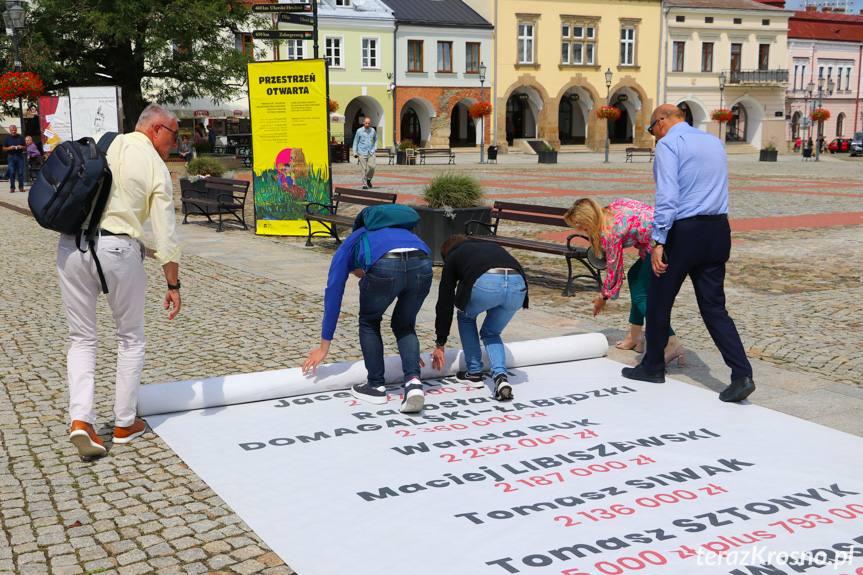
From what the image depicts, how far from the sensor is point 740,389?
5129mm

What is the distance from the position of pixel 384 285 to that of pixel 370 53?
4493 centimetres

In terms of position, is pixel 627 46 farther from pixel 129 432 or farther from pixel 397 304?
pixel 129 432

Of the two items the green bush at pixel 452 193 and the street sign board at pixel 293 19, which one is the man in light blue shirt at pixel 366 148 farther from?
the green bush at pixel 452 193

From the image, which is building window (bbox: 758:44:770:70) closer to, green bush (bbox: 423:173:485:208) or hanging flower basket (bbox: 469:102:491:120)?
hanging flower basket (bbox: 469:102:491:120)

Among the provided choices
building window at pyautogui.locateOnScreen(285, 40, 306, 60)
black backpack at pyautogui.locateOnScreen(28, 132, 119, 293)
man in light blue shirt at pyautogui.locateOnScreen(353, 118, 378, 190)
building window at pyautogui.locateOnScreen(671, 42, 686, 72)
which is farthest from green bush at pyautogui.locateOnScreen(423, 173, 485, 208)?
building window at pyautogui.locateOnScreen(671, 42, 686, 72)

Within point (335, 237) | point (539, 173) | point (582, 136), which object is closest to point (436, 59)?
point (582, 136)

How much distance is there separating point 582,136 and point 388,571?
2193 inches

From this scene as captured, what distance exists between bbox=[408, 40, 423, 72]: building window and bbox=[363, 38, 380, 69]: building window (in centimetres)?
200

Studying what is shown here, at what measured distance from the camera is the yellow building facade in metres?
51.0

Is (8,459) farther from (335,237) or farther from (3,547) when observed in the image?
(335,237)

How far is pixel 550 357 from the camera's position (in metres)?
6.10

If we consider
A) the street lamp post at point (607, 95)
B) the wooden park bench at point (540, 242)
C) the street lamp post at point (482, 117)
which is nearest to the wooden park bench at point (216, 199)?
the wooden park bench at point (540, 242)

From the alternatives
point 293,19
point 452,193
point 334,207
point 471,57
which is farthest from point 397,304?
point 471,57

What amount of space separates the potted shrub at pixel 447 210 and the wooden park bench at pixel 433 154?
29.6 metres
